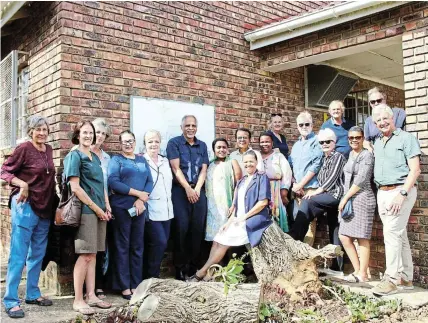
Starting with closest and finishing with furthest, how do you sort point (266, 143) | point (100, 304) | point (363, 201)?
1. point (100, 304)
2. point (363, 201)
3. point (266, 143)

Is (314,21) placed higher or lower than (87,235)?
higher

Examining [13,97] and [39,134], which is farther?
[13,97]

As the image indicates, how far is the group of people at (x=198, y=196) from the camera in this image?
4250mm

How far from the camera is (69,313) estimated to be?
420 cm

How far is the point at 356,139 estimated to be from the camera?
4969 millimetres

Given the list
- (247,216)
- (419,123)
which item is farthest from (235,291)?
(419,123)

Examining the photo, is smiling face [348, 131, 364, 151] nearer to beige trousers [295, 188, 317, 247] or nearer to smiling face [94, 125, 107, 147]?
beige trousers [295, 188, 317, 247]

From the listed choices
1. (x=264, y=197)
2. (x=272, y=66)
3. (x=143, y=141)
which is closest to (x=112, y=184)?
(x=143, y=141)

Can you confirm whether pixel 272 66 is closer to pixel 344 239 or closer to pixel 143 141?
pixel 143 141

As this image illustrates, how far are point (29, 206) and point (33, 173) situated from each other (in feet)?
1.02

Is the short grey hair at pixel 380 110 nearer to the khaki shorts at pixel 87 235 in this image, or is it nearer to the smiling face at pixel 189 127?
the smiling face at pixel 189 127

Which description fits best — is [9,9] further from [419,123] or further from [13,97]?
[419,123]

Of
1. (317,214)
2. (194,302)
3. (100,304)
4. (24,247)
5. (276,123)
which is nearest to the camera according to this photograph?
(194,302)

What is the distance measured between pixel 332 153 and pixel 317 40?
1881mm
